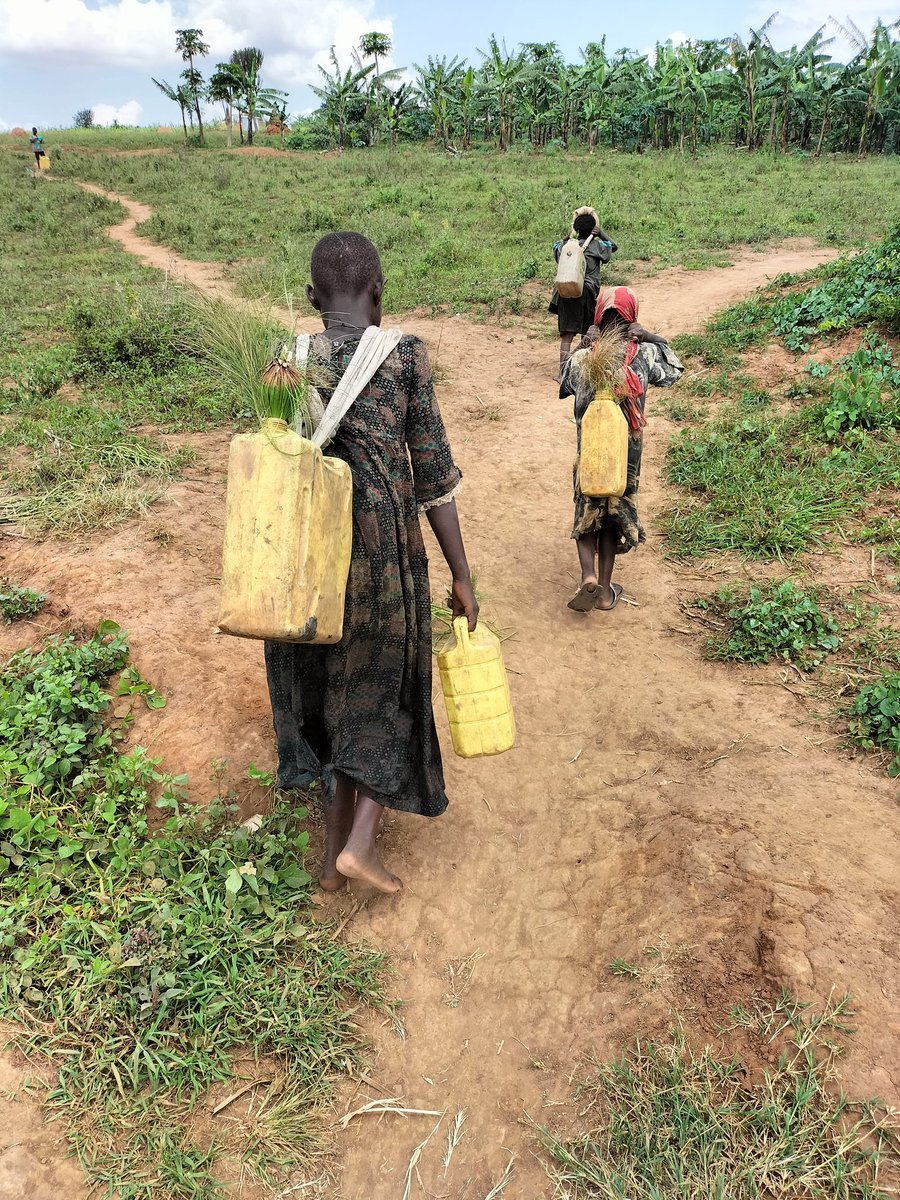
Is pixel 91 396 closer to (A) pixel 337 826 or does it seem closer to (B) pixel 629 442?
(B) pixel 629 442

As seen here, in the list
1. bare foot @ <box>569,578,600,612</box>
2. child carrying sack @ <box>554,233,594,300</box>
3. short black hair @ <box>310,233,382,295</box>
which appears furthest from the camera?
child carrying sack @ <box>554,233,594,300</box>

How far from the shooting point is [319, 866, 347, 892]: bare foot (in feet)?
7.55

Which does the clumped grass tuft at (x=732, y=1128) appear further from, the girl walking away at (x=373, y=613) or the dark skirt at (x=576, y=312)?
the dark skirt at (x=576, y=312)

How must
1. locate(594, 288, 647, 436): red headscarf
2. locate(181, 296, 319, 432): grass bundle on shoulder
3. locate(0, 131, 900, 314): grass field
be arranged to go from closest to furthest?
locate(181, 296, 319, 432): grass bundle on shoulder
locate(594, 288, 647, 436): red headscarf
locate(0, 131, 900, 314): grass field

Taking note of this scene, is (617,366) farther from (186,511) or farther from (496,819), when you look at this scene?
(186,511)

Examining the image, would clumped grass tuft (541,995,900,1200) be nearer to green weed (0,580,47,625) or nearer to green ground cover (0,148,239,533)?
green weed (0,580,47,625)

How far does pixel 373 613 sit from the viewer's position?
6.55 feet

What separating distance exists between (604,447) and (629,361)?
0.45m

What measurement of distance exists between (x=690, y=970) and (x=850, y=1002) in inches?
14.4

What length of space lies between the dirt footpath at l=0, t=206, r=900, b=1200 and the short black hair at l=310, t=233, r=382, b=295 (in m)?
1.63

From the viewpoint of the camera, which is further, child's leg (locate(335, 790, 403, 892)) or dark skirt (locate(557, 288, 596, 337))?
dark skirt (locate(557, 288, 596, 337))

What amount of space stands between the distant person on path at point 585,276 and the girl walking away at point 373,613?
4.78 m

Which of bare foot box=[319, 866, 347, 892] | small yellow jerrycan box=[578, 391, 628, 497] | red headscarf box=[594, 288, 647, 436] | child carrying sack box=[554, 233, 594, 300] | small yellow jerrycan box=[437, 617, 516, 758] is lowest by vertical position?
bare foot box=[319, 866, 347, 892]

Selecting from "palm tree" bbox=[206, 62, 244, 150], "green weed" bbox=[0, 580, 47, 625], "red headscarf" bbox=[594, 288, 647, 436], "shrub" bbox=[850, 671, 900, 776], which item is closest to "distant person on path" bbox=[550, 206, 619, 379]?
"red headscarf" bbox=[594, 288, 647, 436]
